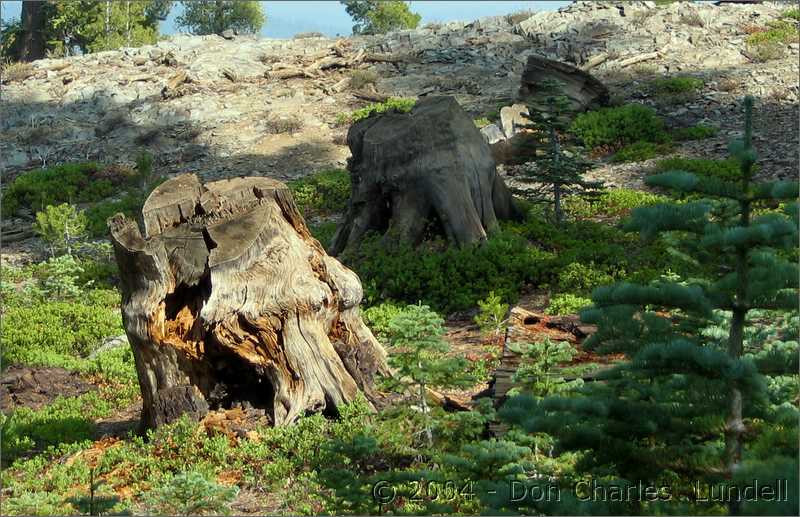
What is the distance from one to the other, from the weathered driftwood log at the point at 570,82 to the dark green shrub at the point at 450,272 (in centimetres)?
968

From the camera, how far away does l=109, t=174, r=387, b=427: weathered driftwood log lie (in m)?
8.69

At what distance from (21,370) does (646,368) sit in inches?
310

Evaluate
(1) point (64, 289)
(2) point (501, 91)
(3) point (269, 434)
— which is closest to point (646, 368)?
(3) point (269, 434)

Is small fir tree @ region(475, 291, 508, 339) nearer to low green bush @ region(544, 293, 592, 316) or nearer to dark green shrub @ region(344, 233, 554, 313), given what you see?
low green bush @ region(544, 293, 592, 316)

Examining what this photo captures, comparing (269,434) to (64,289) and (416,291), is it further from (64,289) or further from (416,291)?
(64,289)

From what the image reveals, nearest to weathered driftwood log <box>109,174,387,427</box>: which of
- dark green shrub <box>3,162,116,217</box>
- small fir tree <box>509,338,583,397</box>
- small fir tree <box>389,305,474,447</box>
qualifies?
small fir tree <box>389,305,474,447</box>

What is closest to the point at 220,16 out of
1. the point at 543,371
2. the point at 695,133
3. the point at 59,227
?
the point at 695,133

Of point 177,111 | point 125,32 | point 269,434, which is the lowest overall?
point 269,434

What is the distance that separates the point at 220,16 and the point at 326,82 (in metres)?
27.8

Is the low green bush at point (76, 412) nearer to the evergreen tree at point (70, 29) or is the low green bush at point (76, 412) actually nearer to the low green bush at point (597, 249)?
the low green bush at point (597, 249)

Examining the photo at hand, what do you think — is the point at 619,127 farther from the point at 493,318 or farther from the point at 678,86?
the point at 493,318

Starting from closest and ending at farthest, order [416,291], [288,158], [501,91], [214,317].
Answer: [214,317], [416,291], [288,158], [501,91]

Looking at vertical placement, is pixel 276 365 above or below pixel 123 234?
below

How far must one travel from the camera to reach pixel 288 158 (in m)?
24.0
